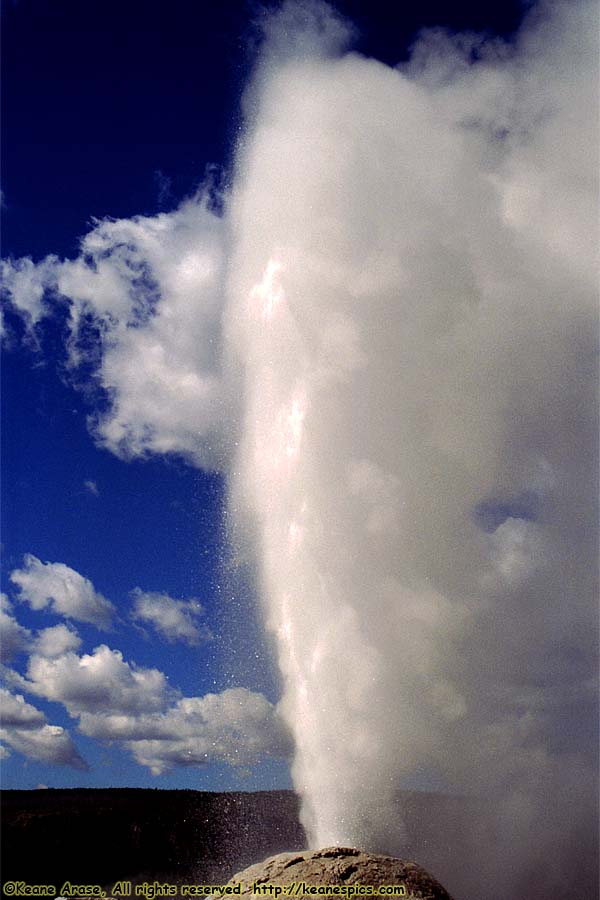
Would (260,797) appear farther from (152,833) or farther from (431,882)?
(431,882)

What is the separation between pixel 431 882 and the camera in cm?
1560

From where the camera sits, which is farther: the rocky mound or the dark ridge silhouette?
the dark ridge silhouette

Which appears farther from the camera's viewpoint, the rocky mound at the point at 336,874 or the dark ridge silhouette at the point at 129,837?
the dark ridge silhouette at the point at 129,837

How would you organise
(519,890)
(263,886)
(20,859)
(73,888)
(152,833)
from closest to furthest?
(263,886)
(73,888)
(20,859)
(519,890)
(152,833)

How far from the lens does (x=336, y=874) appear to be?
14.6 meters

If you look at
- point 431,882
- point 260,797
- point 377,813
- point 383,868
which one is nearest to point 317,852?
point 383,868

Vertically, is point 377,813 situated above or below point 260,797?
below

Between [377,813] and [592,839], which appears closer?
[377,813]

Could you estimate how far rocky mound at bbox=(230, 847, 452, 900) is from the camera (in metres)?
14.5

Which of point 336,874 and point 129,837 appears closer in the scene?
point 336,874

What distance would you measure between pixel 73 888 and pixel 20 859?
1833 inches

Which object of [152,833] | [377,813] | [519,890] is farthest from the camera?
[152,833]

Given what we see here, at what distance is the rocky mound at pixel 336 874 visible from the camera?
47.5ft

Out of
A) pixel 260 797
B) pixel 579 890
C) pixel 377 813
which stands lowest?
pixel 579 890
